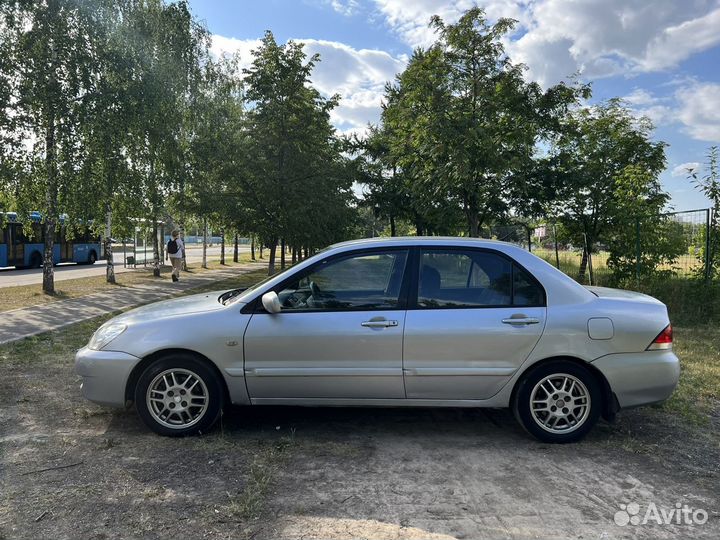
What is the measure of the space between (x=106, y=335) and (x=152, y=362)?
49cm

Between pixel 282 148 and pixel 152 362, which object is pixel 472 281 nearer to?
pixel 152 362

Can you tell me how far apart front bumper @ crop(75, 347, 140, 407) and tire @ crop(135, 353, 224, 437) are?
134 millimetres

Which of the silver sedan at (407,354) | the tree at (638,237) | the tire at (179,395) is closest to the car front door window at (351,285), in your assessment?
the silver sedan at (407,354)

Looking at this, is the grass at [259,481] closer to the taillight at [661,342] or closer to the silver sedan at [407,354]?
the silver sedan at [407,354]

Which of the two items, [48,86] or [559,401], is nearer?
[559,401]

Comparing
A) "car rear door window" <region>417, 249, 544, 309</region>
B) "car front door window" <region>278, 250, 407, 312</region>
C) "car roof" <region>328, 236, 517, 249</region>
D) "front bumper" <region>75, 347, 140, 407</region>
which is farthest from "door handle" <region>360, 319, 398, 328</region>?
"front bumper" <region>75, 347, 140, 407</region>

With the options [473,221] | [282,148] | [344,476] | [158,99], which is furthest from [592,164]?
[344,476]

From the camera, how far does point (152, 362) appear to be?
412 centimetres

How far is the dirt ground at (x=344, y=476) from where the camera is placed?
2.90 metres

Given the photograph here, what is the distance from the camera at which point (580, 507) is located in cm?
312

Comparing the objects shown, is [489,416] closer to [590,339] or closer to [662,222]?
[590,339]

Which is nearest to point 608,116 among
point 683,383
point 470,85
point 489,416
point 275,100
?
point 470,85

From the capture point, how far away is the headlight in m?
4.19

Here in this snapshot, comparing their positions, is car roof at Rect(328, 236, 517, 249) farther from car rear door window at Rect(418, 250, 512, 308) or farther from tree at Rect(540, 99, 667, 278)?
tree at Rect(540, 99, 667, 278)
